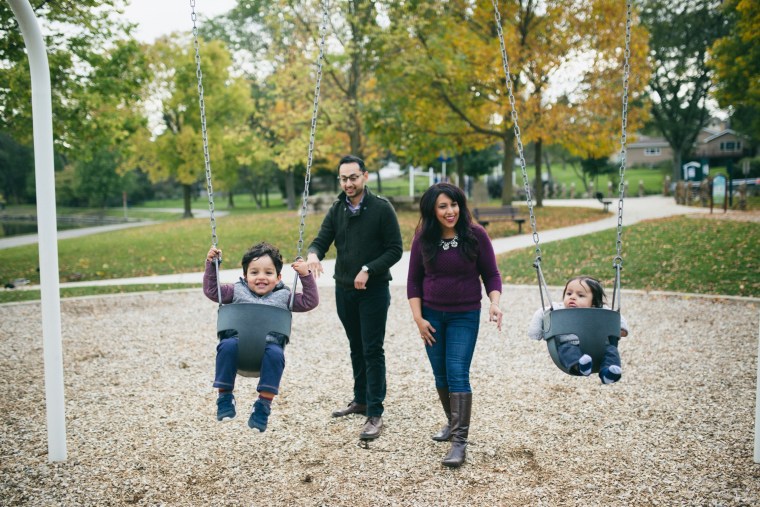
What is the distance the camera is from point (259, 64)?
42188mm

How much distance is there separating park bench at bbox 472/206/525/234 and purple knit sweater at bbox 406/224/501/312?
13942 millimetres

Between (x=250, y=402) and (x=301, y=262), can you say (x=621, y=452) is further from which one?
(x=250, y=402)

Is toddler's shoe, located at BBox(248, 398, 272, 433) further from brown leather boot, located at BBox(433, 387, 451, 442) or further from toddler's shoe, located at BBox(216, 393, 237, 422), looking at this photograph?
brown leather boot, located at BBox(433, 387, 451, 442)

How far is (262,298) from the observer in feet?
13.8

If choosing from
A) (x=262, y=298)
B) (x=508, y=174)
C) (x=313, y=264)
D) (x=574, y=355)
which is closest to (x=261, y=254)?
(x=262, y=298)

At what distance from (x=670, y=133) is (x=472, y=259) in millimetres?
47103

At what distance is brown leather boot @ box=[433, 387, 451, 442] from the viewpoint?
440 cm

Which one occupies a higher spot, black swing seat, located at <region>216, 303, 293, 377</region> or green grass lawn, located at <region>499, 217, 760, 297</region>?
black swing seat, located at <region>216, 303, 293, 377</region>

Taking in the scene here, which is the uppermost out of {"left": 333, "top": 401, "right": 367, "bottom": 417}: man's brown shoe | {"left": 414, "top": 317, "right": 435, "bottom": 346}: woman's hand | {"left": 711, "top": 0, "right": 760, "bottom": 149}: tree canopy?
{"left": 711, "top": 0, "right": 760, "bottom": 149}: tree canopy

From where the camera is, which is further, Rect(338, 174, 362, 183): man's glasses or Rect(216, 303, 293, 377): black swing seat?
Rect(338, 174, 362, 183): man's glasses

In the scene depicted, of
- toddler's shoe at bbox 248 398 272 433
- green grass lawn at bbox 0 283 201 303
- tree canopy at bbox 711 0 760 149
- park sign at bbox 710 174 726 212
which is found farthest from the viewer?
park sign at bbox 710 174 726 212

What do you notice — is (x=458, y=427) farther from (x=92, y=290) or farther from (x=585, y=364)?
(x=92, y=290)

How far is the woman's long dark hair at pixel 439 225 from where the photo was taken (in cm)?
409

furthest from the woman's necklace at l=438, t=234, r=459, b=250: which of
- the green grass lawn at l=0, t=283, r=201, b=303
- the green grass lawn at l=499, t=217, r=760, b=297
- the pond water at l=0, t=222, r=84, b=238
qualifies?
the pond water at l=0, t=222, r=84, b=238
